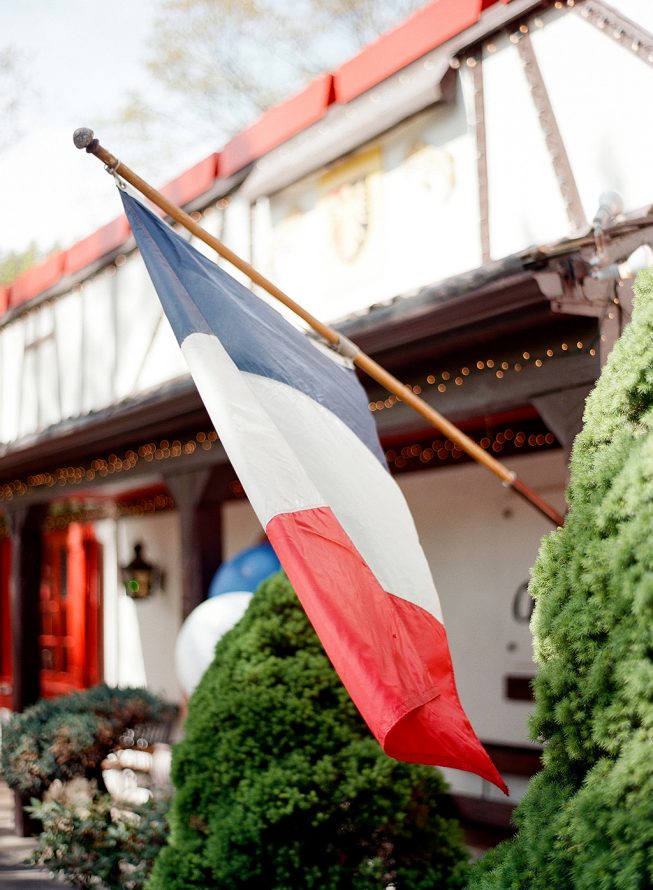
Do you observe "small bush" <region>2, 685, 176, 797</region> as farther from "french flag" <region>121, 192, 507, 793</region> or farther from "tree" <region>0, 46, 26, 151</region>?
"tree" <region>0, 46, 26, 151</region>

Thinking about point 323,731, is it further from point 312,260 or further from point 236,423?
point 312,260

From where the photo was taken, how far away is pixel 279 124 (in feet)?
23.8

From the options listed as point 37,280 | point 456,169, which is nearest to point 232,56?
point 37,280

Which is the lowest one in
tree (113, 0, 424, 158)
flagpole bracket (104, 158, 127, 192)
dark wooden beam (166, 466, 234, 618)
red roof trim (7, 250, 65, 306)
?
dark wooden beam (166, 466, 234, 618)

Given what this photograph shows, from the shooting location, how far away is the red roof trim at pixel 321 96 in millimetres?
5785

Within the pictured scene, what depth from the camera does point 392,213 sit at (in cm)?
625

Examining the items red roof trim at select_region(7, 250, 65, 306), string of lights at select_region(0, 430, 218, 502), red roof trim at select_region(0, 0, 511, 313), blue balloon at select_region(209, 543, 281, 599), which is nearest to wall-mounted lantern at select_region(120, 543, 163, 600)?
string of lights at select_region(0, 430, 218, 502)

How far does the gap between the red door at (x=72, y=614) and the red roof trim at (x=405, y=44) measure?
24.0 feet

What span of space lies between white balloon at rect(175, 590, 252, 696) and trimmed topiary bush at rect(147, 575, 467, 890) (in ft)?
4.29

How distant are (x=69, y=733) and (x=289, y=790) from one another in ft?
8.78

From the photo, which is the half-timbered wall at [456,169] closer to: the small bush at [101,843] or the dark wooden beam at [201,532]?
the dark wooden beam at [201,532]

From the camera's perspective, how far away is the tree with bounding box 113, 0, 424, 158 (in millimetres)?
17359

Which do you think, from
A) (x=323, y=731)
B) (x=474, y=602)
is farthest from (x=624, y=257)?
(x=474, y=602)

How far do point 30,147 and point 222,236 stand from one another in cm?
1127
